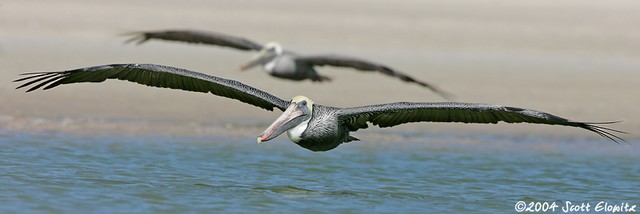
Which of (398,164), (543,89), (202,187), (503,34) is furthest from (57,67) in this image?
(503,34)

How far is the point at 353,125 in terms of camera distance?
10.3 meters

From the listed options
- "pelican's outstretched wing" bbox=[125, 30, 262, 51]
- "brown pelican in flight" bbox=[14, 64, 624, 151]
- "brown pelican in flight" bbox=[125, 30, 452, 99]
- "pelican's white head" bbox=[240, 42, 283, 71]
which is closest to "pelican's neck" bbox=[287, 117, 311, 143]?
"brown pelican in flight" bbox=[14, 64, 624, 151]

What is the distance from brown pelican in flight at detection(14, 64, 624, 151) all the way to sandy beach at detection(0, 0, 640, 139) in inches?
132

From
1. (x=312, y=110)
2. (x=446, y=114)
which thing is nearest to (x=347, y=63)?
(x=446, y=114)

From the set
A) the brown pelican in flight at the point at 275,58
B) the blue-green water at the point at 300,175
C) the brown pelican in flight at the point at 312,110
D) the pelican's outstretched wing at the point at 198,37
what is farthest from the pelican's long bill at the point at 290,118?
the pelican's outstretched wing at the point at 198,37

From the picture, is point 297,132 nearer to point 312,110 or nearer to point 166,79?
point 312,110

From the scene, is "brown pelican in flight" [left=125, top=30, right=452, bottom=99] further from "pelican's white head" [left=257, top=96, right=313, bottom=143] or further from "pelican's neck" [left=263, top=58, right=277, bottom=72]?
"pelican's white head" [left=257, top=96, right=313, bottom=143]

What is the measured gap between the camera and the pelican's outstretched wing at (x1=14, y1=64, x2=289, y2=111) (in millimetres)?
9641

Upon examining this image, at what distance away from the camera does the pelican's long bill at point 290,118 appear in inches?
368

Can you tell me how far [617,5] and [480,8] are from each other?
4.13 metres

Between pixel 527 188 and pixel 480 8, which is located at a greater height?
pixel 480 8

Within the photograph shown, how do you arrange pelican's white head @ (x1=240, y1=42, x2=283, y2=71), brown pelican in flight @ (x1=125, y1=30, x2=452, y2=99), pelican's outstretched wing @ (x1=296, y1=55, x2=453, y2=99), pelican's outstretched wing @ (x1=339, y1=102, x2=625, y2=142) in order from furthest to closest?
pelican's white head @ (x1=240, y1=42, x2=283, y2=71), brown pelican in flight @ (x1=125, y1=30, x2=452, y2=99), pelican's outstretched wing @ (x1=296, y1=55, x2=453, y2=99), pelican's outstretched wing @ (x1=339, y1=102, x2=625, y2=142)

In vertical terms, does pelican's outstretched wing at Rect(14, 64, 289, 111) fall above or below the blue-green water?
above

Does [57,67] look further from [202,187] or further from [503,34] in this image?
[503,34]
